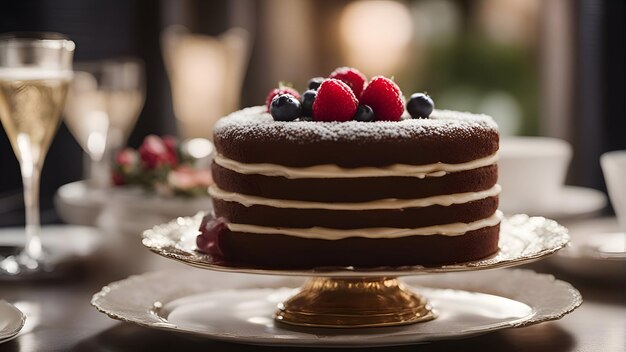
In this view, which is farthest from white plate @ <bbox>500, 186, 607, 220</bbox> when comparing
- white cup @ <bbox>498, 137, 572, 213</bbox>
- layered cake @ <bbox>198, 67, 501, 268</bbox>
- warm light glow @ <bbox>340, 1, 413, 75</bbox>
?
warm light glow @ <bbox>340, 1, 413, 75</bbox>

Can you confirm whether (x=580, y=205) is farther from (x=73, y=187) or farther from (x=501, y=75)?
(x=501, y=75)

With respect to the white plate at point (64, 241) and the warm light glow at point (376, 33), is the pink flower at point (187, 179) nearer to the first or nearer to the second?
the white plate at point (64, 241)

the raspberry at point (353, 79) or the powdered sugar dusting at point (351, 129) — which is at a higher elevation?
the raspberry at point (353, 79)

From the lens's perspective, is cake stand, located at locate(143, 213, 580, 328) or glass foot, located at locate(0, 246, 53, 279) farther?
glass foot, located at locate(0, 246, 53, 279)

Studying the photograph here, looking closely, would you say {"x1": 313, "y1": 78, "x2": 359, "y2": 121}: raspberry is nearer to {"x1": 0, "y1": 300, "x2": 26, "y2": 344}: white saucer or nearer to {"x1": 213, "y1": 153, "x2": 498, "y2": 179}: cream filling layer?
{"x1": 213, "y1": 153, "x2": 498, "y2": 179}: cream filling layer

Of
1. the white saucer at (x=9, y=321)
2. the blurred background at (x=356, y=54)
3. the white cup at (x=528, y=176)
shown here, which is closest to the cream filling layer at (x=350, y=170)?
the white saucer at (x=9, y=321)

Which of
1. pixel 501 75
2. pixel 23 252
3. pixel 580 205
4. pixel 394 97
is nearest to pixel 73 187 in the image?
pixel 23 252

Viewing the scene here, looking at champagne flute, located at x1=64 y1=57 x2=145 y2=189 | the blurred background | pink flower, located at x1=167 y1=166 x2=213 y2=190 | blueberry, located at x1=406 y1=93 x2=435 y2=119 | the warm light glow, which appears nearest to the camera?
blueberry, located at x1=406 y1=93 x2=435 y2=119

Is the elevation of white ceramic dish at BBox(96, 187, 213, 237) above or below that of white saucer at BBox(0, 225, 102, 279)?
above
